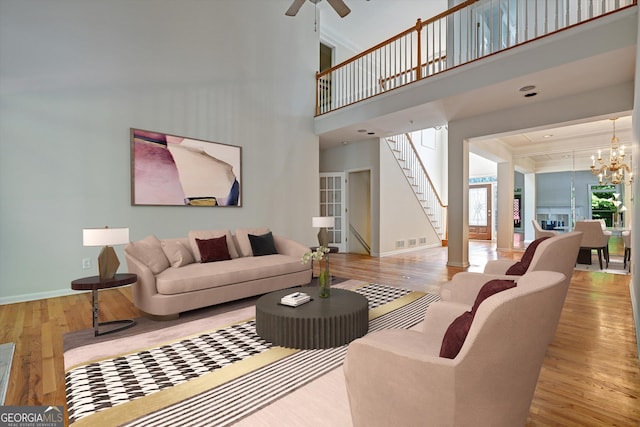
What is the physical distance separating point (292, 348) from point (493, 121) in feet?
17.3

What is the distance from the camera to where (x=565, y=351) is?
2480mm

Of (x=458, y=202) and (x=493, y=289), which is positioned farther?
(x=458, y=202)

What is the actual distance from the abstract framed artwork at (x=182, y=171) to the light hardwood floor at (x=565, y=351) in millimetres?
1508

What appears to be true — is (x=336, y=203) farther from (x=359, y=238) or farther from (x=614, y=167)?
(x=614, y=167)

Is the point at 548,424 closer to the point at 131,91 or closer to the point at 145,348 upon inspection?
the point at 145,348

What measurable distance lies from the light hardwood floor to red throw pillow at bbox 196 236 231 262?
3.18 ft

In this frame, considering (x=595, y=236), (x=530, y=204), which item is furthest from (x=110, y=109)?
(x=530, y=204)

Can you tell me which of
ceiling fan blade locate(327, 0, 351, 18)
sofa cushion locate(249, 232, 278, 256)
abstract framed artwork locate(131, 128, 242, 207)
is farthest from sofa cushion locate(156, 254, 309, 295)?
ceiling fan blade locate(327, 0, 351, 18)

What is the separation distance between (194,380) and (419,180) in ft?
27.7

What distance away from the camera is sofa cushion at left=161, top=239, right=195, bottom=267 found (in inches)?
150

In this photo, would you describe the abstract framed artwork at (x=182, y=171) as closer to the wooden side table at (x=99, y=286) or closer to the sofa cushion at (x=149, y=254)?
the sofa cushion at (x=149, y=254)

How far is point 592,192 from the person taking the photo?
285 inches

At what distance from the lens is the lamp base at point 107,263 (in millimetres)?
2988

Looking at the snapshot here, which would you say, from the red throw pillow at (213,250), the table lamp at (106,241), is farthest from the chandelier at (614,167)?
the table lamp at (106,241)
